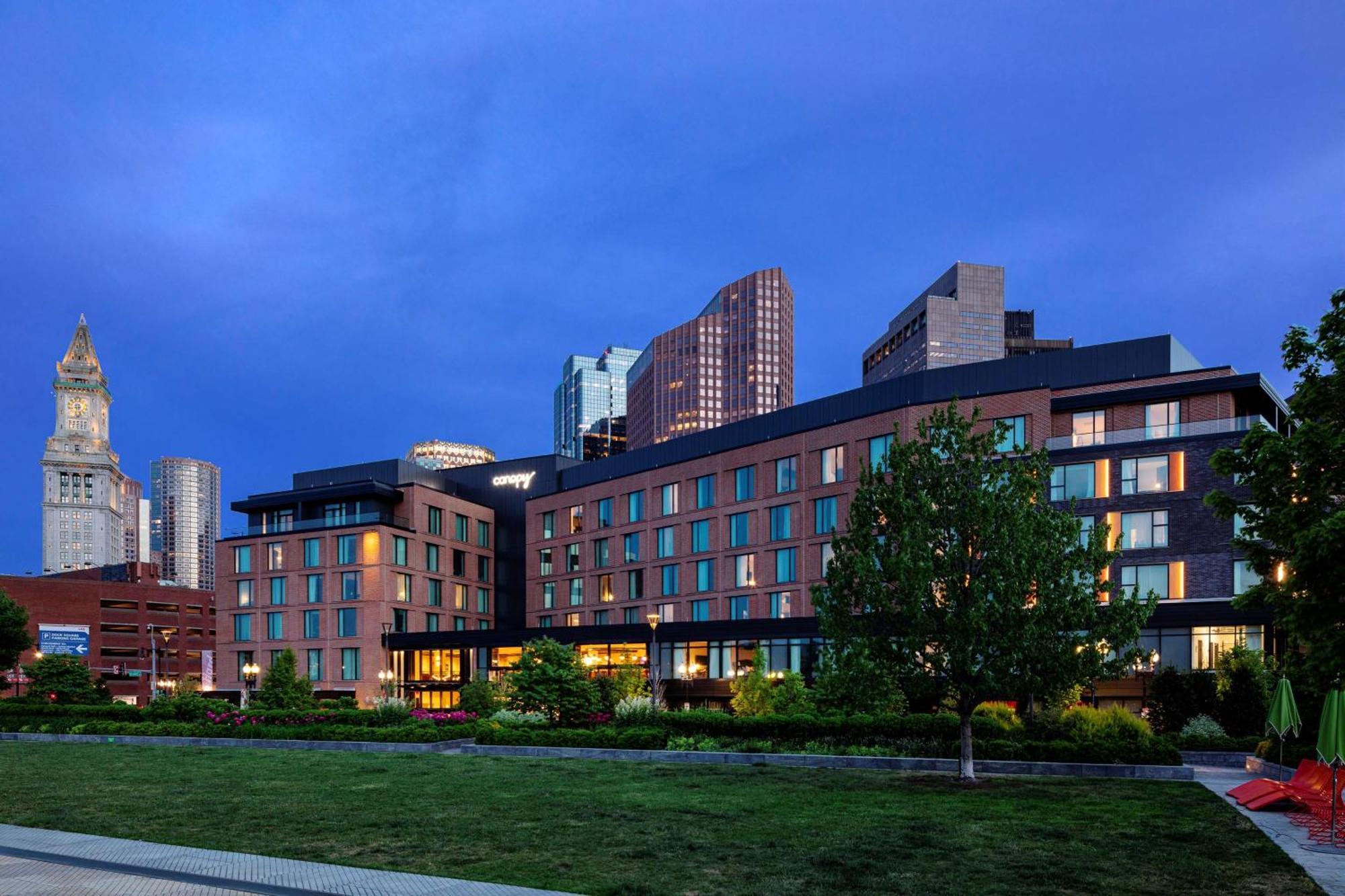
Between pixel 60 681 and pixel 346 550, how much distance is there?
1137 inches

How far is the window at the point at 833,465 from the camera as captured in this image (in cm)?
6334

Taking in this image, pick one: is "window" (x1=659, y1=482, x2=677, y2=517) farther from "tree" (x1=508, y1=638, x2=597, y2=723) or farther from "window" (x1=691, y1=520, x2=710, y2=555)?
"tree" (x1=508, y1=638, x2=597, y2=723)

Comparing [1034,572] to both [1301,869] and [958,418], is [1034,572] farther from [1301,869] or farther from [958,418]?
[1301,869]

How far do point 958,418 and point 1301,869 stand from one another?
47.7ft

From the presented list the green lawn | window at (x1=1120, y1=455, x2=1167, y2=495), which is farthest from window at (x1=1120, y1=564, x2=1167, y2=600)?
the green lawn

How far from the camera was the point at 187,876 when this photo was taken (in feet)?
47.0

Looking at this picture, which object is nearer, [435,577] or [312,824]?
[312,824]

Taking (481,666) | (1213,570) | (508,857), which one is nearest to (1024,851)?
(508,857)

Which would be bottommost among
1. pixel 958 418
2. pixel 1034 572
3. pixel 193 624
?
pixel 193 624

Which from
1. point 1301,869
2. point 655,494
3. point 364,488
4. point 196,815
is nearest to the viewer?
point 1301,869

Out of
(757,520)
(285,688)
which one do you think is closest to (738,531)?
(757,520)

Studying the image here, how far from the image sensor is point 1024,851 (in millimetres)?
16438

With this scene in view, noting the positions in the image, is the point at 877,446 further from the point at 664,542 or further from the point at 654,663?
the point at 664,542

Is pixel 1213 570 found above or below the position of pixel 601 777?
above
